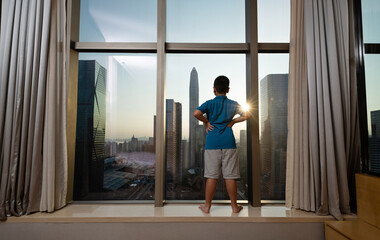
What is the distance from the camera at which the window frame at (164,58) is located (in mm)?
1638

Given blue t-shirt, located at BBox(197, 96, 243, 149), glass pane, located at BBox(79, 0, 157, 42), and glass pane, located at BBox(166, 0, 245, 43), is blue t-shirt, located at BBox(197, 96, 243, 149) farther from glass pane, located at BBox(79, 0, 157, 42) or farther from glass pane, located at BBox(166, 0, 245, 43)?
glass pane, located at BBox(79, 0, 157, 42)

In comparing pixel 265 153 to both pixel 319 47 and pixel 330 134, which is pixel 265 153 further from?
pixel 319 47

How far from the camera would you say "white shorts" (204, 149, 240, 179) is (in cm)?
148

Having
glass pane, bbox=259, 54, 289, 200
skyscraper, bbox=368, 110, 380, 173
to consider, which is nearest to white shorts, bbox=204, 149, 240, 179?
glass pane, bbox=259, 54, 289, 200

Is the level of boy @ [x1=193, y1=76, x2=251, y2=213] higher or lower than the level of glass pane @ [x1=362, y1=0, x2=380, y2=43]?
lower

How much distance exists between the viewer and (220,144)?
151cm

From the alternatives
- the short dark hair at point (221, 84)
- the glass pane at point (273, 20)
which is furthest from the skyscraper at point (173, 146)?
the glass pane at point (273, 20)

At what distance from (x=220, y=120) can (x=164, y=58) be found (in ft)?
2.45

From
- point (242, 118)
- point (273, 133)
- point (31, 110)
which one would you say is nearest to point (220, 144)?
point (242, 118)

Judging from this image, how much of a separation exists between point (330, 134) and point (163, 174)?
1.34m

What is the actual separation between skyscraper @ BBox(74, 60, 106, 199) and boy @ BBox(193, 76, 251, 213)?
3.10 ft

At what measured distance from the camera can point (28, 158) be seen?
1.42 meters

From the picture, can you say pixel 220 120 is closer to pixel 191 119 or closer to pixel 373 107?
pixel 191 119

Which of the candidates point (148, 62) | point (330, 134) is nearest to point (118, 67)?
point (148, 62)
